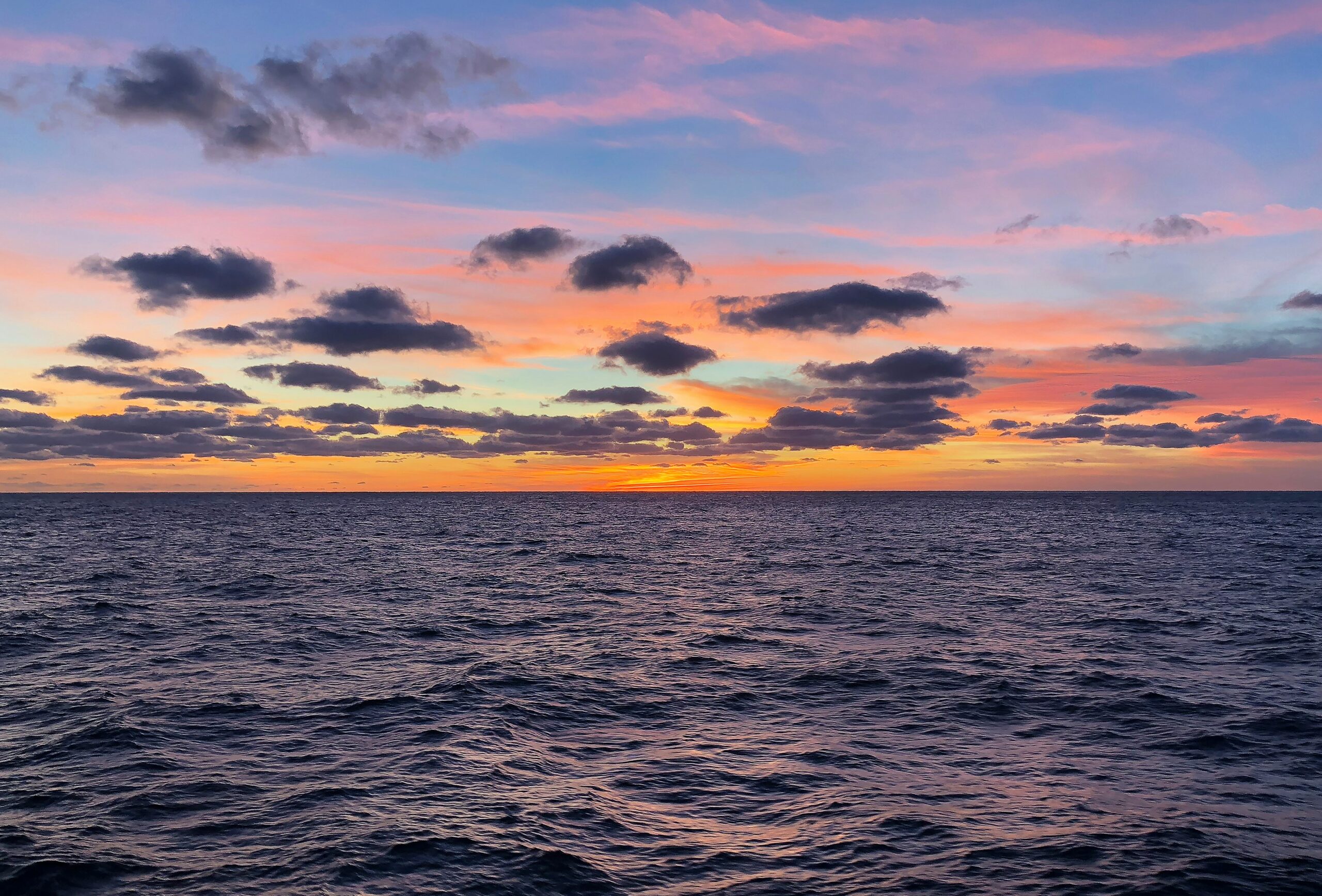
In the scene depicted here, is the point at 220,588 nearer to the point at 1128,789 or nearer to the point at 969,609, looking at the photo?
the point at 969,609

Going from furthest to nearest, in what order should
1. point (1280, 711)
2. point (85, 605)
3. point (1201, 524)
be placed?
1. point (1201, 524)
2. point (85, 605)
3. point (1280, 711)

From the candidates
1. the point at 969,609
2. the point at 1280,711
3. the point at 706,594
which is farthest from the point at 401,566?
the point at 1280,711

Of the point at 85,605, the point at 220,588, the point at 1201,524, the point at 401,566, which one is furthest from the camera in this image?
the point at 1201,524

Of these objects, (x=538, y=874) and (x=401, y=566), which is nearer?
(x=538, y=874)

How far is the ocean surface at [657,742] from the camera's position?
55.5 feet

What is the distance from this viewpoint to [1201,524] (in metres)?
164

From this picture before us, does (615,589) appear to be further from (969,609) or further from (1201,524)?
(1201,524)

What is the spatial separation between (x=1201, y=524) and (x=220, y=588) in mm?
172141

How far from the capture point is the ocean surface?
55.5 ft

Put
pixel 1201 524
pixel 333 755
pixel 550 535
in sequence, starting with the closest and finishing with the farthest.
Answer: pixel 333 755 → pixel 550 535 → pixel 1201 524

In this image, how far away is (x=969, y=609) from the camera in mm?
52531

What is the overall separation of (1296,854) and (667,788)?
44.6 feet

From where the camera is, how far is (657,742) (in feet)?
82.7

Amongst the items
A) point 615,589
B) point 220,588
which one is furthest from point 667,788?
point 220,588
